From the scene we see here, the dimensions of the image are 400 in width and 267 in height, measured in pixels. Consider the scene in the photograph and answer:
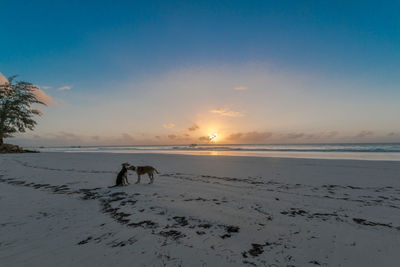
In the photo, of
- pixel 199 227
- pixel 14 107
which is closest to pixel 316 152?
pixel 199 227

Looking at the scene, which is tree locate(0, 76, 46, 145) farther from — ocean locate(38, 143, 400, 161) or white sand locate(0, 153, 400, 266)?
white sand locate(0, 153, 400, 266)

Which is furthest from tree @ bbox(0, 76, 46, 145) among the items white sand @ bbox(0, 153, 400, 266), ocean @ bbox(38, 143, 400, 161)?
white sand @ bbox(0, 153, 400, 266)

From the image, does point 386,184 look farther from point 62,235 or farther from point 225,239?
point 62,235

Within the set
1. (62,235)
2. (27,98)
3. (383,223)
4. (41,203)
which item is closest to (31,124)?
(27,98)

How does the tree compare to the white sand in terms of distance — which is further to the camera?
the tree

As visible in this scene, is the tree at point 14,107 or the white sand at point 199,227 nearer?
the white sand at point 199,227

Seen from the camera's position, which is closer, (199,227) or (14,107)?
(199,227)

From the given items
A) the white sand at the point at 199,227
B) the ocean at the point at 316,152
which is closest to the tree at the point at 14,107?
the ocean at the point at 316,152

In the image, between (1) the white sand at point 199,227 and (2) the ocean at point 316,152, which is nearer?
(1) the white sand at point 199,227

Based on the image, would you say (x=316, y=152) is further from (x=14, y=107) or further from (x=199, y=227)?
(x=14, y=107)

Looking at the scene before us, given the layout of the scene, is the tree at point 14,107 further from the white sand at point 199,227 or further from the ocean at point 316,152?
the white sand at point 199,227

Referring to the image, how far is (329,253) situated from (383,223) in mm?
2132

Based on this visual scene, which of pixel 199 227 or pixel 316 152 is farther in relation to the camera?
pixel 316 152

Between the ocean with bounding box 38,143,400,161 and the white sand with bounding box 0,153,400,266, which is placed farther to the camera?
the ocean with bounding box 38,143,400,161
